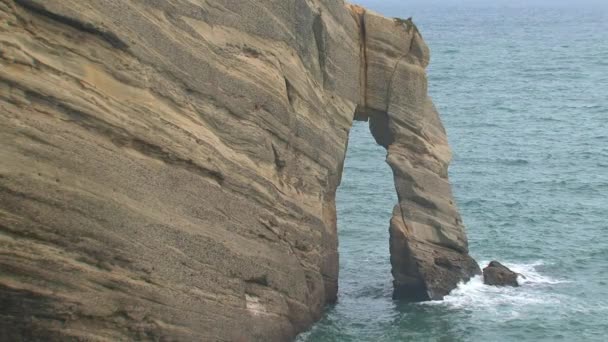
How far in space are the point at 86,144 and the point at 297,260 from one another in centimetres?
1155

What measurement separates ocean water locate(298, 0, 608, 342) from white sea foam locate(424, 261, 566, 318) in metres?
0.08

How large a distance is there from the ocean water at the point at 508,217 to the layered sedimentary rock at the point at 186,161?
241 cm

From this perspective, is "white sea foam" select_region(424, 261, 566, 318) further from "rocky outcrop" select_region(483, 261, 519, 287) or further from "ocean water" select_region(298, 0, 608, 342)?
"rocky outcrop" select_region(483, 261, 519, 287)

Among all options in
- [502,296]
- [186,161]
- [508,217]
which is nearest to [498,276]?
[502,296]

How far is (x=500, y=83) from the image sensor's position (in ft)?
414

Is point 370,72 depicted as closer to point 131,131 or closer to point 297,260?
point 297,260

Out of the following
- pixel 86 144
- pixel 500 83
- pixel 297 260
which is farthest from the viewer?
pixel 500 83

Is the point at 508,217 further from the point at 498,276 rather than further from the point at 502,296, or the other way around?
the point at 502,296

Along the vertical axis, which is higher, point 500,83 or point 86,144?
point 500,83

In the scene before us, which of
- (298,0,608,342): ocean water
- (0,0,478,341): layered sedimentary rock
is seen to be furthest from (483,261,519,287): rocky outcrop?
(0,0,478,341): layered sedimentary rock

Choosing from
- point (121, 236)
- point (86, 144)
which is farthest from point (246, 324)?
point (86, 144)

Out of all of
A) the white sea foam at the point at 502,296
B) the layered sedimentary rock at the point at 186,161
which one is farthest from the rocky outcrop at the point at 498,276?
the layered sedimentary rock at the point at 186,161

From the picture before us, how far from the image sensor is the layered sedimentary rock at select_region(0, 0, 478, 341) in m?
34.0

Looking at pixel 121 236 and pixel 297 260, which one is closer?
pixel 121 236
